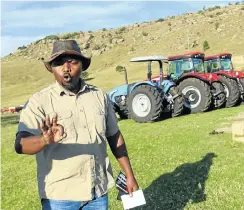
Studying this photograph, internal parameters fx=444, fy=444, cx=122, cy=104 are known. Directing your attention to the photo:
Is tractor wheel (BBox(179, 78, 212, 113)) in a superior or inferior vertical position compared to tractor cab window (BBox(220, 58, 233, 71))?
inferior

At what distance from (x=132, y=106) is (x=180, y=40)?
53283mm

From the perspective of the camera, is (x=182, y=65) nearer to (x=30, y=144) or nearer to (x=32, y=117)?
(x=32, y=117)

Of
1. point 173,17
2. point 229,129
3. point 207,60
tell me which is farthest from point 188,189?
point 173,17

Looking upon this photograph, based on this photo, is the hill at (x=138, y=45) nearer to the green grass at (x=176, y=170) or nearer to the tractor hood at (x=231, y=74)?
the tractor hood at (x=231, y=74)

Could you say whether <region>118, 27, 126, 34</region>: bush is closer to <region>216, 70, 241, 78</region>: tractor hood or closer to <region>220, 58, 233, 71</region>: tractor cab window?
<region>220, 58, 233, 71</region>: tractor cab window

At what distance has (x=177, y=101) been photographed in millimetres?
15562

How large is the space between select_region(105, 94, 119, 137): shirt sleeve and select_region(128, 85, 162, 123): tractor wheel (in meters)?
10.9

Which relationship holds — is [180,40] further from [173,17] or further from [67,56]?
[67,56]

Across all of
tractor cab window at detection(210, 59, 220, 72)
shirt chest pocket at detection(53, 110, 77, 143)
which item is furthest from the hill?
shirt chest pocket at detection(53, 110, 77, 143)

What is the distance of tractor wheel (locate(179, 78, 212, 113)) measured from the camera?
1592 centimetres

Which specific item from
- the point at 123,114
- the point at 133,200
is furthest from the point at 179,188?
the point at 123,114

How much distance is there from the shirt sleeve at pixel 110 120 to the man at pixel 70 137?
0.13 m

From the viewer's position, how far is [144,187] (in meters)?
7.43

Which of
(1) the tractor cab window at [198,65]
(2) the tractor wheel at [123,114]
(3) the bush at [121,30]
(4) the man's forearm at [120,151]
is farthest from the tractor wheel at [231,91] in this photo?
(3) the bush at [121,30]
